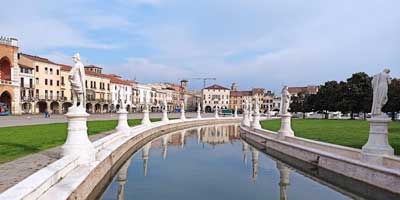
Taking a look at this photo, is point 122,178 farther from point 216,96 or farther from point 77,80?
point 216,96

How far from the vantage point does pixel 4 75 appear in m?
56.2

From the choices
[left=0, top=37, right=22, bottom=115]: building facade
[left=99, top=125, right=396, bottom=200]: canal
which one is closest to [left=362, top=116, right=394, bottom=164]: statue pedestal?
[left=99, top=125, right=396, bottom=200]: canal

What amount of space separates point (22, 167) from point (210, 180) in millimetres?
5988

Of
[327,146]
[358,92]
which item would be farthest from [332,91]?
[327,146]

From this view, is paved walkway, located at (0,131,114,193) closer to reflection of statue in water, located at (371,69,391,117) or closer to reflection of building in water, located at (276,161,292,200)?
reflection of building in water, located at (276,161,292,200)

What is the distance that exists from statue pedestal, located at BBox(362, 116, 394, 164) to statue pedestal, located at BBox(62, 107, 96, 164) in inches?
330

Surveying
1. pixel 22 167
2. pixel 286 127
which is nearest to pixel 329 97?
pixel 286 127

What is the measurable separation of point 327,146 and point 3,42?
5740cm

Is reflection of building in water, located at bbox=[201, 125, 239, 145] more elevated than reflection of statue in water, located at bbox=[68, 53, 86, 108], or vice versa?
reflection of statue in water, located at bbox=[68, 53, 86, 108]

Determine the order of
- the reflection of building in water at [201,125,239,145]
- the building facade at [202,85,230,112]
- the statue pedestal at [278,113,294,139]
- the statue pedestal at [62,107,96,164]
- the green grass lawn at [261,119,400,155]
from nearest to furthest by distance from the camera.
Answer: the statue pedestal at [62,107,96,164], the green grass lawn at [261,119,400,155], the statue pedestal at [278,113,294,139], the reflection of building in water at [201,125,239,145], the building facade at [202,85,230,112]

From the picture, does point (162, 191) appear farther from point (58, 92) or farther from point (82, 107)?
point (58, 92)

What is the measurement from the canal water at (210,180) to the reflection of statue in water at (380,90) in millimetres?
2898

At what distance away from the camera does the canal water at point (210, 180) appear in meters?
9.86

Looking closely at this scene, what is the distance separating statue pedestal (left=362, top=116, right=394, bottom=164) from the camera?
401 inches
